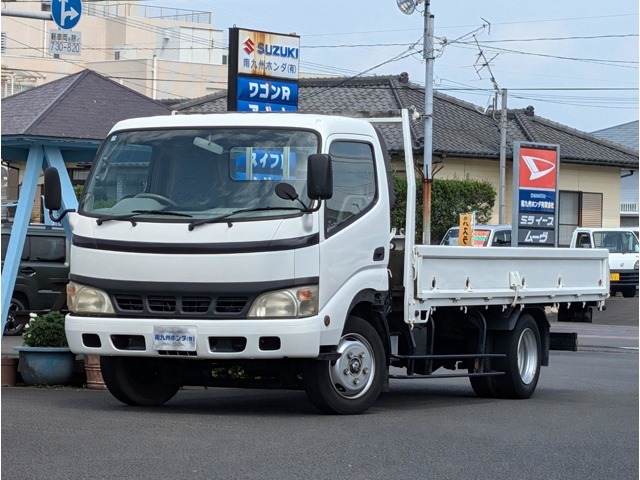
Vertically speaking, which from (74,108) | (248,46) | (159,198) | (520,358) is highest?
(248,46)

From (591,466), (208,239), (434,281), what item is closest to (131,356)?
(208,239)

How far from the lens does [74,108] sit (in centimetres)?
1480

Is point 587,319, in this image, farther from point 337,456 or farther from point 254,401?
point 337,456

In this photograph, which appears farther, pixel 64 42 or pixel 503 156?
pixel 503 156

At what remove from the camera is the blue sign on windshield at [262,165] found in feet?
35.1

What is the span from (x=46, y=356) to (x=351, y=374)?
3.75 m

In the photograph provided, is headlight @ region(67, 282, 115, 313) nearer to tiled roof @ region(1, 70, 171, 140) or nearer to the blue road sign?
tiled roof @ region(1, 70, 171, 140)

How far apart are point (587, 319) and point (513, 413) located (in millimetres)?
3372

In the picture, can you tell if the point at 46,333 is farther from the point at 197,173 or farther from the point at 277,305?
the point at 277,305

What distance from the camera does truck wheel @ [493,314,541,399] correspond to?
13195 mm

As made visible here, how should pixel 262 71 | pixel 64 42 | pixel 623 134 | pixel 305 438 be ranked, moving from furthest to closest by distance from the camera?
pixel 623 134 < pixel 64 42 < pixel 262 71 < pixel 305 438

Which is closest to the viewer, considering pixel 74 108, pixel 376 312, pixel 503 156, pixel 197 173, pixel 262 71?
pixel 197 173

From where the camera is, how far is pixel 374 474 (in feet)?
25.9

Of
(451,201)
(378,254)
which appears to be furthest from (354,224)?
(451,201)
